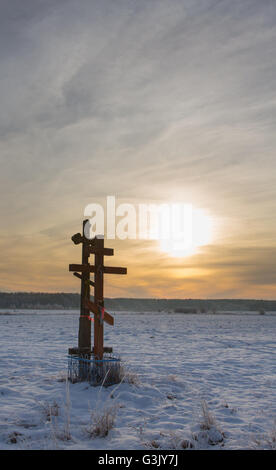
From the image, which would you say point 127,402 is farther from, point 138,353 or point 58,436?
point 138,353

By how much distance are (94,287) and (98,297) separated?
0.87 feet

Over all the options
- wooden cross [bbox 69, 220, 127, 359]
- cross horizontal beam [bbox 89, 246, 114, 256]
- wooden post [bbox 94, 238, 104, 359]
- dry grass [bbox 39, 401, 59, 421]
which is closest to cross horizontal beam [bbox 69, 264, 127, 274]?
wooden cross [bbox 69, 220, 127, 359]

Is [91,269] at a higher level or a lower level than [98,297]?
higher

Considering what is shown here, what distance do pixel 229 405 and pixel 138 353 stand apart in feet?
26.1

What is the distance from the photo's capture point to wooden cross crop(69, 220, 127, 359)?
30.1 ft

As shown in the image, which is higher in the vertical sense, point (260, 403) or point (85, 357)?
point (85, 357)

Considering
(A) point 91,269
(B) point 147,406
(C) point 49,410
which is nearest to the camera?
(C) point 49,410

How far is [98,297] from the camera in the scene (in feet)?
30.7

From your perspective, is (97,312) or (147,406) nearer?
(147,406)

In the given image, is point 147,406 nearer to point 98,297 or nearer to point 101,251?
point 98,297

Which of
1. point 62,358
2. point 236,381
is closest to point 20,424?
point 236,381

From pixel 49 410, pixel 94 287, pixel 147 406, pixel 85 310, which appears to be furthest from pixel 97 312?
pixel 49 410
